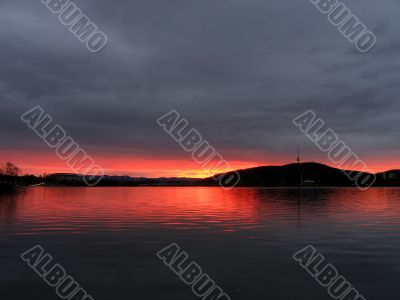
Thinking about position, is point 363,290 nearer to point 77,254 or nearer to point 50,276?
point 50,276

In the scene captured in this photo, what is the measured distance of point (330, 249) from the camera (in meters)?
30.5

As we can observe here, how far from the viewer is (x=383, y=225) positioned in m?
46.2

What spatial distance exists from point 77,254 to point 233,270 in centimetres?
1116

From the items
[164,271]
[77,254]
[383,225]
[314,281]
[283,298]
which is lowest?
[77,254]

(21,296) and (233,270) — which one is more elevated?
(233,270)

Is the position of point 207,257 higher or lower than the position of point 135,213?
lower

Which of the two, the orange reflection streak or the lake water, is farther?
the orange reflection streak

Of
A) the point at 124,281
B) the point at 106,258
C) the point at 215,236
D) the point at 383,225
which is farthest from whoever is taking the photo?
the point at 383,225

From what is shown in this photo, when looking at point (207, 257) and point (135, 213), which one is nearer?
point (207, 257)

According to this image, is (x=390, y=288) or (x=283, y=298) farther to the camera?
(x=390, y=288)

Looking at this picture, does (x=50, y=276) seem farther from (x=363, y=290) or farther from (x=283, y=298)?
(x=363, y=290)

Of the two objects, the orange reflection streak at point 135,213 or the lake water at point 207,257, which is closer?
the lake water at point 207,257

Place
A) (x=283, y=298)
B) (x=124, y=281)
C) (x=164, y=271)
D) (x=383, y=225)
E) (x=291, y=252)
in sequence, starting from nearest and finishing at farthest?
(x=283, y=298) < (x=124, y=281) < (x=164, y=271) < (x=291, y=252) < (x=383, y=225)

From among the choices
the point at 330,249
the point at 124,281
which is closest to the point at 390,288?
the point at 330,249
